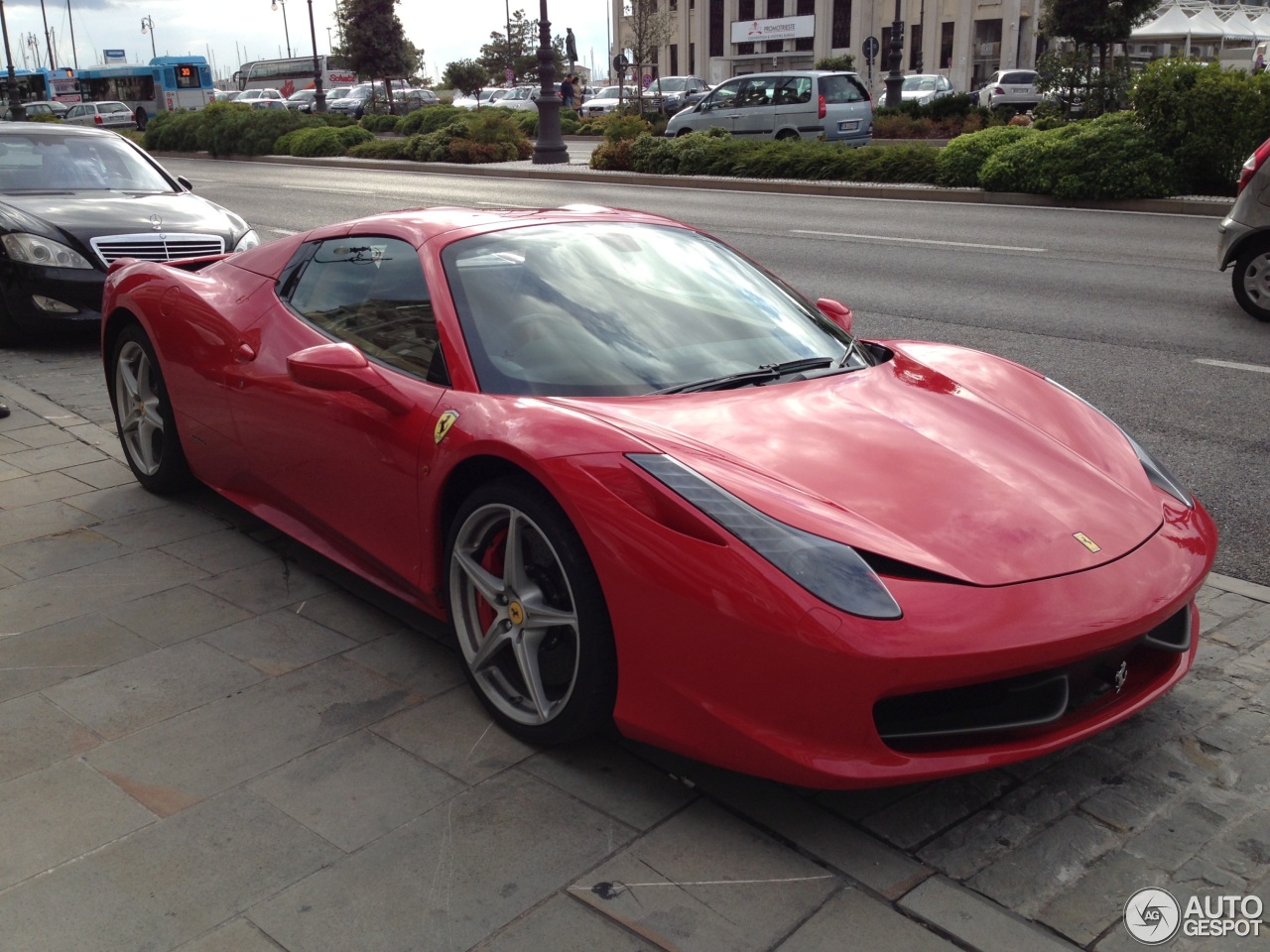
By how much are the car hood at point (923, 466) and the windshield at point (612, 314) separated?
0.20 meters

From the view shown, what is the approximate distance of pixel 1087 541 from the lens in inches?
111

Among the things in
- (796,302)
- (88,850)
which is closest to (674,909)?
(88,850)

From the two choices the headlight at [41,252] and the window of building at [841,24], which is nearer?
the headlight at [41,252]

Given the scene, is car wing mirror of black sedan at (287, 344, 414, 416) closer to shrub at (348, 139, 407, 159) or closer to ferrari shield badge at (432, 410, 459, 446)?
ferrari shield badge at (432, 410, 459, 446)

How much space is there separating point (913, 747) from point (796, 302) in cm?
187

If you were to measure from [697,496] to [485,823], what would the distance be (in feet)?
2.92

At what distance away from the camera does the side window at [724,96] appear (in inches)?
995

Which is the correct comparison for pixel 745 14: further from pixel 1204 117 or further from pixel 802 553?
pixel 802 553

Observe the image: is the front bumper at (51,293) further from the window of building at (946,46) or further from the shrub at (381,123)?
the window of building at (946,46)

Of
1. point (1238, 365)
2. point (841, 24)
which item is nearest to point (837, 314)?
point (1238, 365)

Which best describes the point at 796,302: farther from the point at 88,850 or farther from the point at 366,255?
the point at 88,850

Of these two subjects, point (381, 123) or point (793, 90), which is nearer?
point (793, 90)

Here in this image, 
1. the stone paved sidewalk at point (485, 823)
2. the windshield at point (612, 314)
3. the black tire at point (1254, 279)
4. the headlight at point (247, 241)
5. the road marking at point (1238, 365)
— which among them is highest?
the windshield at point (612, 314)

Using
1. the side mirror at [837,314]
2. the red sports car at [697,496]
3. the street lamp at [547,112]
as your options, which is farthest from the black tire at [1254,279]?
the street lamp at [547,112]
